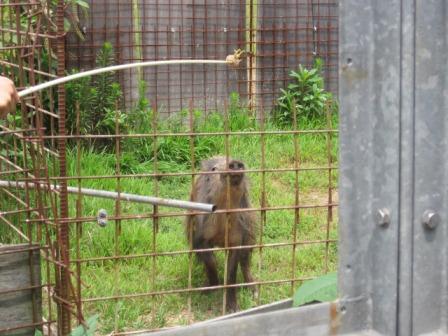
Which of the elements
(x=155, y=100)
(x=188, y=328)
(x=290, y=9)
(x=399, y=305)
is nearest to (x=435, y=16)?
(x=399, y=305)

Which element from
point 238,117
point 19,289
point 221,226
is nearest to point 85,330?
point 19,289

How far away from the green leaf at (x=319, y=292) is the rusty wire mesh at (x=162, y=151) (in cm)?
172

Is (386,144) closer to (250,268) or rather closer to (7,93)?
(7,93)

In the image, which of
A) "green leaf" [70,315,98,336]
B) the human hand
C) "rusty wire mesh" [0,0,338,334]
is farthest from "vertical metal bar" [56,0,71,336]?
the human hand

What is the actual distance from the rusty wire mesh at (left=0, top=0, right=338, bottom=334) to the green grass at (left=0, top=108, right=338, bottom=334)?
0.05 feet

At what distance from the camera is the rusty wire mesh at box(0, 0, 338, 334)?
15.3 ft

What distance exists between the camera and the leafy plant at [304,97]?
33.5 ft

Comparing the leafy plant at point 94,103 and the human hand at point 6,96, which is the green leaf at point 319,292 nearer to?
the human hand at point 6,96

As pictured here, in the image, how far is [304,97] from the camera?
403 inches

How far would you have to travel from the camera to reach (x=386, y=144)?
7.63ft

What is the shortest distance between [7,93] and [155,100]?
7051 mm

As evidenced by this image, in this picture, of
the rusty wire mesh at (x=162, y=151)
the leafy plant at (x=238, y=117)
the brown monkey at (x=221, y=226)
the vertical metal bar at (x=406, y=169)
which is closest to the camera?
the vertical metal bar at (x=406, y=169)

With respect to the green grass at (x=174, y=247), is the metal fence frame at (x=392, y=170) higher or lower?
higher

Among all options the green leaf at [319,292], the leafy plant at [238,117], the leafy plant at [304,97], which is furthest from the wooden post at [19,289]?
the leafy plant at [304,97]
